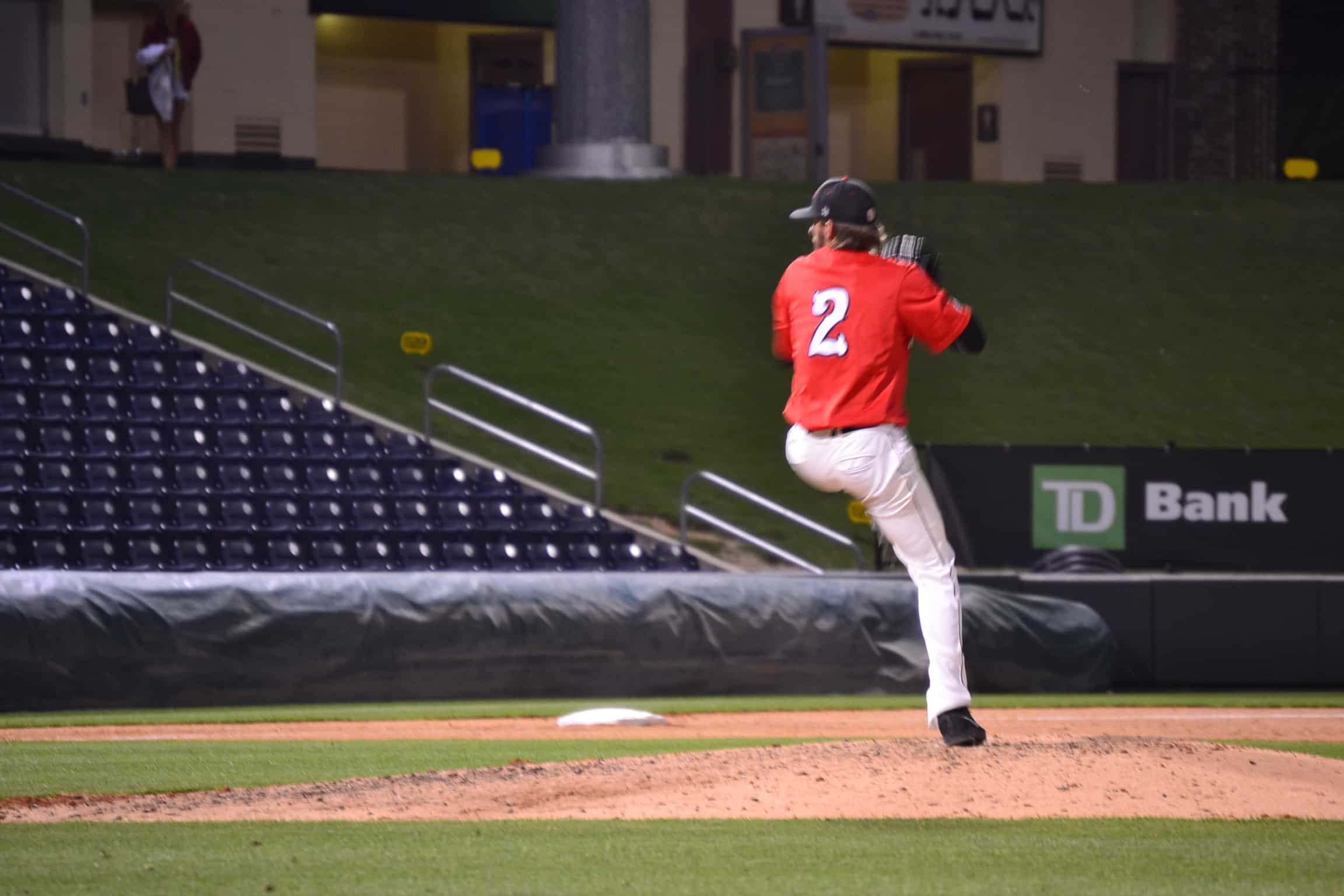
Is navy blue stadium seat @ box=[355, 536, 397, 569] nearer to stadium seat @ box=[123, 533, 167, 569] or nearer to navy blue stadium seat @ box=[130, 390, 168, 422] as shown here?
stadium seat @ box=[123, 533, 167, 569]

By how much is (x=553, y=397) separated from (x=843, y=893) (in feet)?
50.5

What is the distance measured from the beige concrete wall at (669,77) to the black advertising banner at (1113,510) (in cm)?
1381

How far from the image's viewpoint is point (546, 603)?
12055 millimetres

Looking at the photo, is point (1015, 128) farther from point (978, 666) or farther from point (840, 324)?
point (840, 324)

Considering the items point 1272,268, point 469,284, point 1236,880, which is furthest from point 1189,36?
point 1236,880

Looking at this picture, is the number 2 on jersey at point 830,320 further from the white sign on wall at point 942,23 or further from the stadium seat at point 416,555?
the white sign on wall at point 942,23

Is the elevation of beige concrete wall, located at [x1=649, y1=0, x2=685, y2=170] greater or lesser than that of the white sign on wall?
lesser

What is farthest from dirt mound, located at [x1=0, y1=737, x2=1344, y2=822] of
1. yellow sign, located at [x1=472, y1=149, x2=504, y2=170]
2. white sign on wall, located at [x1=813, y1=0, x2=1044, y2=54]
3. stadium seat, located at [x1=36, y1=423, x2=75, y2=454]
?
white sign on wall, located at [x1=813, y1=0, x2=1044, y2=54]

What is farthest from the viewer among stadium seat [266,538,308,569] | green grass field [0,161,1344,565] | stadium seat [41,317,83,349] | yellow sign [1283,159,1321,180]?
yellow sign [1283,159,1321,180]

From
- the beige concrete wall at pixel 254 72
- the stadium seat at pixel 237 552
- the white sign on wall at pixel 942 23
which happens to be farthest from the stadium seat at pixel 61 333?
the white sign on wall at pixel 942 23

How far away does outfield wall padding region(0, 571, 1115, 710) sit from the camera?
11117 millimetres

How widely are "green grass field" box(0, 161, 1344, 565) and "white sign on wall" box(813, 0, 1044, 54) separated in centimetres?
463

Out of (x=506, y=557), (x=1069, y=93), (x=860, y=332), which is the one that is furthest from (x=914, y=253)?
(x=1069, y=93)

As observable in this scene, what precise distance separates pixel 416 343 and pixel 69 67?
846 cm
